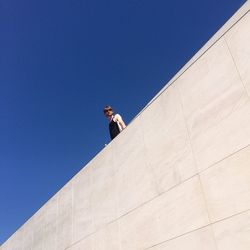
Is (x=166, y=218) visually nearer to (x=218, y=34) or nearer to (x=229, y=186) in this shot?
(x=229, y=186)

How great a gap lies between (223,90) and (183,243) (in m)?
2.31

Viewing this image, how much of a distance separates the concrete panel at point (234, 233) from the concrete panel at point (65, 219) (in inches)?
188

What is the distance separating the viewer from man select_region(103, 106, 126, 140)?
8.51 meters

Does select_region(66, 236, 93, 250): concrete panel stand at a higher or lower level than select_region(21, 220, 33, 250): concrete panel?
lower

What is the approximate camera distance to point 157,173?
5.96m

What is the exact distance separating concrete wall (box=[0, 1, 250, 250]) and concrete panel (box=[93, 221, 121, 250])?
0.06ft

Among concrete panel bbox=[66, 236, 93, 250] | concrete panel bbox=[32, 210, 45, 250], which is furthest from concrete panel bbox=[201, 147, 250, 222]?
concrete panel bbox=[32, 210, 45, 250]

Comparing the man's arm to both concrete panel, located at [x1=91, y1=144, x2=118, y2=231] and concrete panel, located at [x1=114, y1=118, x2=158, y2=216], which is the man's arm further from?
concrete panel, located at [x1=114, y1=118, x2=158, y2=216]

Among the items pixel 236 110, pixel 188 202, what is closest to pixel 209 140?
pixel 236 110

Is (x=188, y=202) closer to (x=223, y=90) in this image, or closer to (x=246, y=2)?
(x=223, y=90)

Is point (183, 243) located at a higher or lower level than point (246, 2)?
lower

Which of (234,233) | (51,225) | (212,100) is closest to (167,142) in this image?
(212,100)

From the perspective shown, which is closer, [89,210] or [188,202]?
[188,202]

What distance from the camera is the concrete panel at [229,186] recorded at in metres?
4.30
